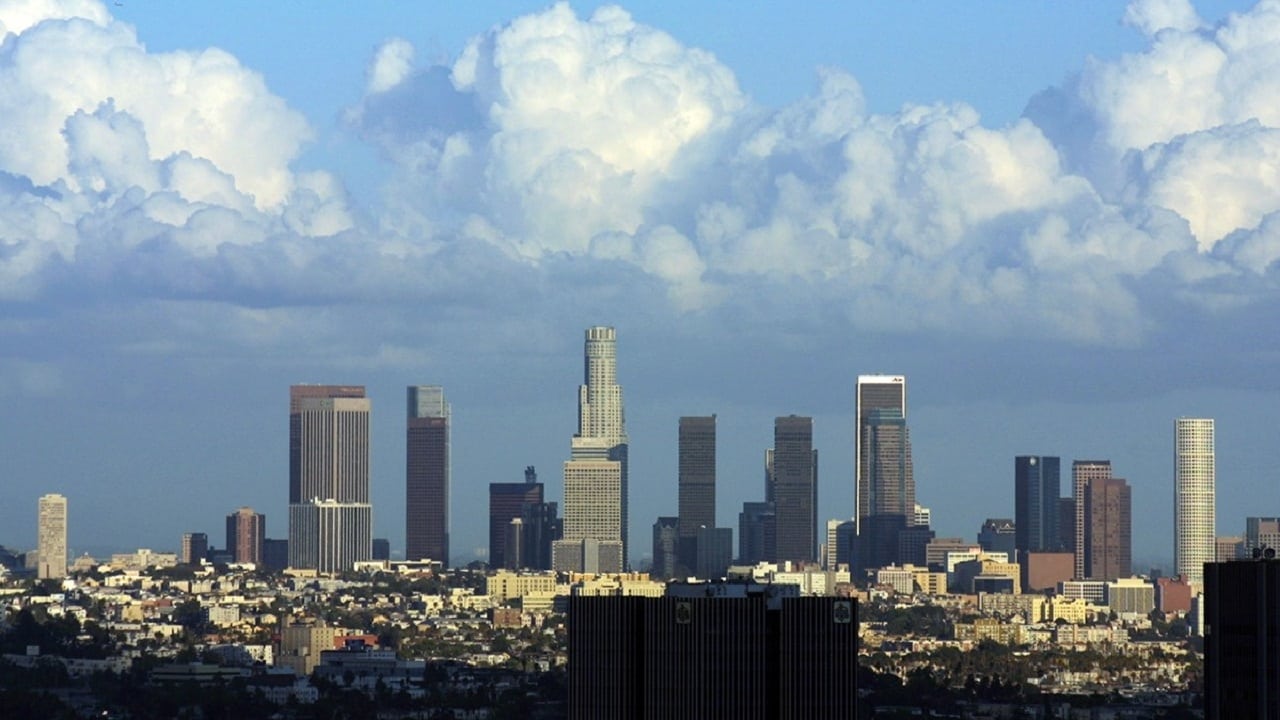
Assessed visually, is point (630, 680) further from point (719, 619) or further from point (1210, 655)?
point (1210, 655)

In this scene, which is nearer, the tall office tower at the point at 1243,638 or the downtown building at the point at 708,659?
the tall office tower at the point at 1243,638

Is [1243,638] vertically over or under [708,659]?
over

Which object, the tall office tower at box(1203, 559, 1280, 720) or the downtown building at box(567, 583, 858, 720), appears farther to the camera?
the downtown building at box(567, 583, 858, 720)

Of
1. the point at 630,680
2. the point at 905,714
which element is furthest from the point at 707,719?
the point at 905,714

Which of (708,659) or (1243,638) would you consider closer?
(1243,638)
